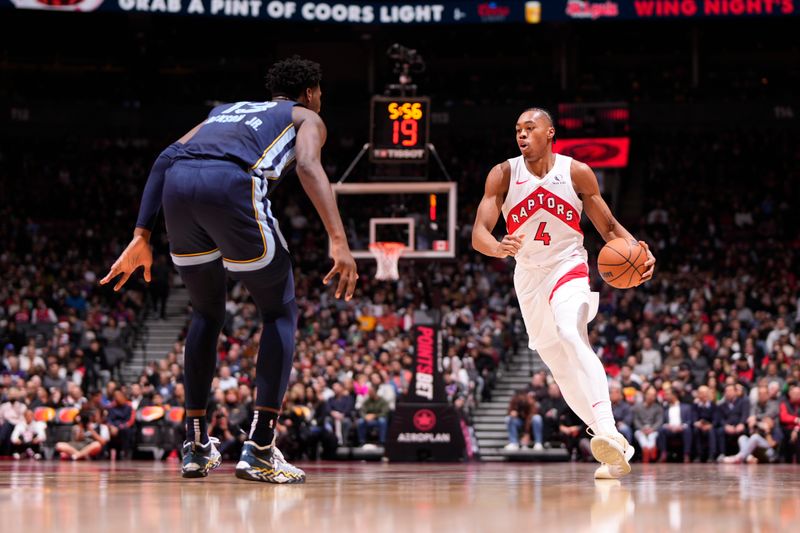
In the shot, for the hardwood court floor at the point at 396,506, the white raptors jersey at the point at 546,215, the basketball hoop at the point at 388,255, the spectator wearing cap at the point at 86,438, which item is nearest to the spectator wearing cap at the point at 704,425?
the basketball hoop at the point at 388,255

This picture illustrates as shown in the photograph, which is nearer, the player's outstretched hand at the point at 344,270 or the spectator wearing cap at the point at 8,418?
the player's outstretched hand at the point at 344,270

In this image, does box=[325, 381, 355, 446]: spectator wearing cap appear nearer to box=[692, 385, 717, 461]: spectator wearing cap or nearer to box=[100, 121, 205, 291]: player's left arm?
box=[692, 385, 717, 461]: spectator wearing cap

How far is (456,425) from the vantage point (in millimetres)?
13508

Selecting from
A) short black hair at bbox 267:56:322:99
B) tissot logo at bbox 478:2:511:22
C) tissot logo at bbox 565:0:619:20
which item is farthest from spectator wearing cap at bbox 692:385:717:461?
tissot logo at bbox 478:2:511:22

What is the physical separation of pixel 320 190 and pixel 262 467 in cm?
123

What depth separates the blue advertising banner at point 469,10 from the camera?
71.8 feet

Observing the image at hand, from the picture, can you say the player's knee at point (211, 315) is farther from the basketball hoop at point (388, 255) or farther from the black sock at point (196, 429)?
the basketball hoop at point (388, 255)

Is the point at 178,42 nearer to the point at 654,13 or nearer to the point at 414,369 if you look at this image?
the point at 654,13

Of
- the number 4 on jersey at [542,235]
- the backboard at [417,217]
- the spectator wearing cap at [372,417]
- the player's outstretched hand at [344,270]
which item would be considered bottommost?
the spectator wearing cap at [372,417]

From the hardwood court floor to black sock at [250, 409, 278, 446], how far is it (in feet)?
0.65

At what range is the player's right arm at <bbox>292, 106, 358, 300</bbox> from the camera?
4367mm

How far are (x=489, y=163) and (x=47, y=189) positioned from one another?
35.4 ft

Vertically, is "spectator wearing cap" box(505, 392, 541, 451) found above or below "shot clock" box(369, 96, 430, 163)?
below

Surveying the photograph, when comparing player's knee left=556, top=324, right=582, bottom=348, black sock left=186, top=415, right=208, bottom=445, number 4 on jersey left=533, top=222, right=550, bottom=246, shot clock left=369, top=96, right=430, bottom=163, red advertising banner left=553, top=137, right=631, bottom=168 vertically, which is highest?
red advertising banner left=553, top=137, right=631, bottom=168
